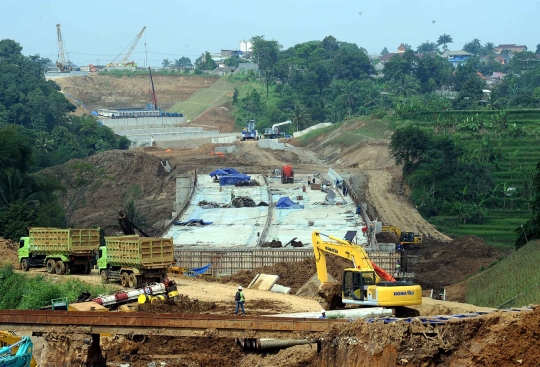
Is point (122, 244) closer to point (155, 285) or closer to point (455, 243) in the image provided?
point (155, 285)

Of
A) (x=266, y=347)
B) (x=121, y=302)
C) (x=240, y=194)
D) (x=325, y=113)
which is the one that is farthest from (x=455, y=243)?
(x=325, y=113)

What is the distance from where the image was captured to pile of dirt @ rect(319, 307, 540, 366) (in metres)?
17.8

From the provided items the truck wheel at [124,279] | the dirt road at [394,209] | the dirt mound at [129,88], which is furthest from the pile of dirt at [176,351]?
the dirt mound at [129,88]

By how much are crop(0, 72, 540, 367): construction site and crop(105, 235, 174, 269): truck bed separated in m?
0.07

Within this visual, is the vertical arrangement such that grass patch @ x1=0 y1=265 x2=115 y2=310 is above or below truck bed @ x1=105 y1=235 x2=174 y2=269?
below

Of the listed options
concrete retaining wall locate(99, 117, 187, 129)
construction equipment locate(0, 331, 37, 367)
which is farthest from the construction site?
concrete retaining wall locate(99, 117, 187, 129)

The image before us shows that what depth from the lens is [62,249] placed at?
3594 cm

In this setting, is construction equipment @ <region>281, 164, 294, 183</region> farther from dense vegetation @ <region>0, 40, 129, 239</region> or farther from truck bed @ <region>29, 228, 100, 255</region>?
truck bed @ <region>29, 228, 100, 255</region>

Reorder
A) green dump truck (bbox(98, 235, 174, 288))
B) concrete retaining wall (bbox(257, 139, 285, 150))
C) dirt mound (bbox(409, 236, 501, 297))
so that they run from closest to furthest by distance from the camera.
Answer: green dump truck (bbox(98, 235, 174, 288))
dirt mound (bbox(409, 236, 501, 297))
concrete retaining wall (bbox(257, 139, 285, 150))

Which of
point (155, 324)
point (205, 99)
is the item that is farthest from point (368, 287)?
point (205, 99)

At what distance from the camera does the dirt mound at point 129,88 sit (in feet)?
574

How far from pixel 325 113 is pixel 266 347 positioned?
119 m

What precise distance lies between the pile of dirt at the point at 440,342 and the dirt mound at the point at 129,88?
156229mm

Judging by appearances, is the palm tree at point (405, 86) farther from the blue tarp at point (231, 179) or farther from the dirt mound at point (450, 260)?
the dirt mound at point (450, 260)
